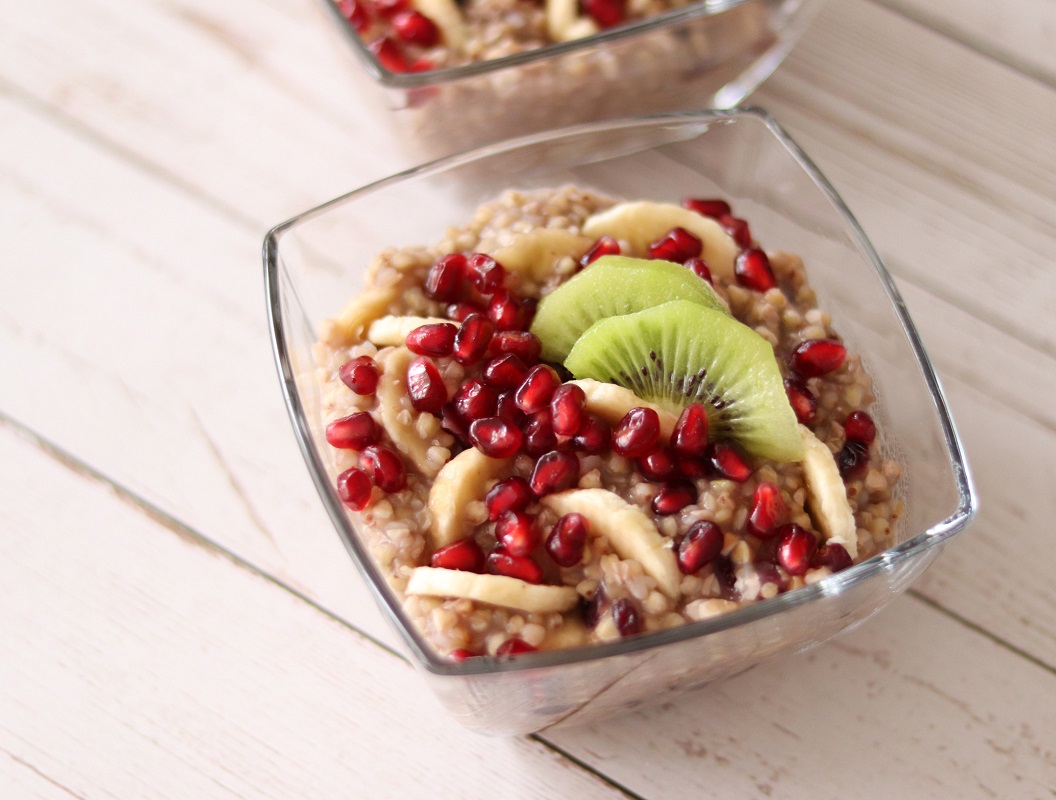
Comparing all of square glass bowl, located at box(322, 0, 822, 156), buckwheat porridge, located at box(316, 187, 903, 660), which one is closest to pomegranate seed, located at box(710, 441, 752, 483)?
buckwheat porridge, located at box(316, 187, 903, 660)

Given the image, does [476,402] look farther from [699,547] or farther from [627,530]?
[699,547]

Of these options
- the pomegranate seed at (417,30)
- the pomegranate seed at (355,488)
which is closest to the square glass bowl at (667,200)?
the pomegranate seed at (355,488)

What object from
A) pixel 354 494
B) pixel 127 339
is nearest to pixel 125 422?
pixel 127 339

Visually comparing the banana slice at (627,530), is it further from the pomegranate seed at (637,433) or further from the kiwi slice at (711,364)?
the kiwi slice at (711,364)

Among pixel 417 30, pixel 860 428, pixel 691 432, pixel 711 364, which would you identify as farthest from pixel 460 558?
pixel 417 30

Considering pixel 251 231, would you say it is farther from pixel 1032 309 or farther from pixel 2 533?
pixel 1032 309
